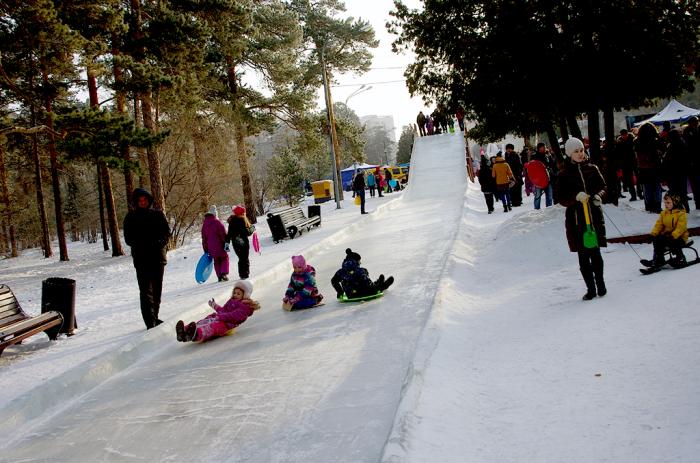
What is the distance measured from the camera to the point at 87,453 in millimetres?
4324

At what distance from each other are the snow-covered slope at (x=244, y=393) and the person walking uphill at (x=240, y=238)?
2.25 m

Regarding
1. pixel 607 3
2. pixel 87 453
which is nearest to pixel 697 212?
pixel 607 3

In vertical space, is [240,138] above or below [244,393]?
above

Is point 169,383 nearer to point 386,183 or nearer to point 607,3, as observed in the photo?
point 607,3

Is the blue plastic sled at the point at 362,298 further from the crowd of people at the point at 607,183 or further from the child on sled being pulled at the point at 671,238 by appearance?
the child on sled being pulled at the point at 671,238

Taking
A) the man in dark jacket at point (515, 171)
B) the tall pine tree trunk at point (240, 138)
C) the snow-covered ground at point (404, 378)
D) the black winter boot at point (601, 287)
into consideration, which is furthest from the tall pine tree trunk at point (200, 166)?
the black winter boot at point (601, 287)

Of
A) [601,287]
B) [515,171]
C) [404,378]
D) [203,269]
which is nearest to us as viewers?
[404,378]

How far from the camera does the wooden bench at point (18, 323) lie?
679 cm

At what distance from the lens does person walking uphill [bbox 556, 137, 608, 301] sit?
6260 millimetres

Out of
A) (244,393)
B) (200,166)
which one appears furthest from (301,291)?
(200,166)

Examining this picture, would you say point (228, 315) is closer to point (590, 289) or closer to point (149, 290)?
point (149, 290)

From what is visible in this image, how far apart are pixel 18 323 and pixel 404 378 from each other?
5206 millimetres

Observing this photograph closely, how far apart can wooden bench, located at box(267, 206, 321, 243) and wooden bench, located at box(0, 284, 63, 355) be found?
35.0ft

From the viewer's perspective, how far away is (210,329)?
713 centimetres
